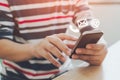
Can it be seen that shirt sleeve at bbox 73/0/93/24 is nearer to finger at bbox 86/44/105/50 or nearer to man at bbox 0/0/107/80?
man at bbox 0/0/107/80

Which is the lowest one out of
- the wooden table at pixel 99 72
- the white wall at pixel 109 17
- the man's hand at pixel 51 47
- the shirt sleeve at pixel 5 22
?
the wooden table at pixel 99 72

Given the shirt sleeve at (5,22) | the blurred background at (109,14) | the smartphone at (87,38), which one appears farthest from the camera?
the blurred background at (109,14)

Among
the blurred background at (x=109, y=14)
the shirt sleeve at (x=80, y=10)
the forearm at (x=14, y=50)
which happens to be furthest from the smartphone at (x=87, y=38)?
the blurred background at (x=109, y=14)

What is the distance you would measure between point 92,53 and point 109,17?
1.12m

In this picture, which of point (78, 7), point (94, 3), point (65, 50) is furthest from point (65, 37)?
point (94, 3)

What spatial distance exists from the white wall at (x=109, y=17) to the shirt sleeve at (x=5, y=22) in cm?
112

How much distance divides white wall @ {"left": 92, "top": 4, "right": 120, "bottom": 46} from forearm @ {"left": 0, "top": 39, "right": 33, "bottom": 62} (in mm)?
1171

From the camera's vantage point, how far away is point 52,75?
3.16ft

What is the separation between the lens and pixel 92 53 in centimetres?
83

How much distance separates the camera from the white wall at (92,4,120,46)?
188cm

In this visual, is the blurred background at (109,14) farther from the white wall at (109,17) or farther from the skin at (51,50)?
the skin at (51,50)

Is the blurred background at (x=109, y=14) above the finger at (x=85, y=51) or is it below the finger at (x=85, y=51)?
above

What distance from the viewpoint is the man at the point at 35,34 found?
818mm

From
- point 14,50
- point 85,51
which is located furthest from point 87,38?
point 14,50
